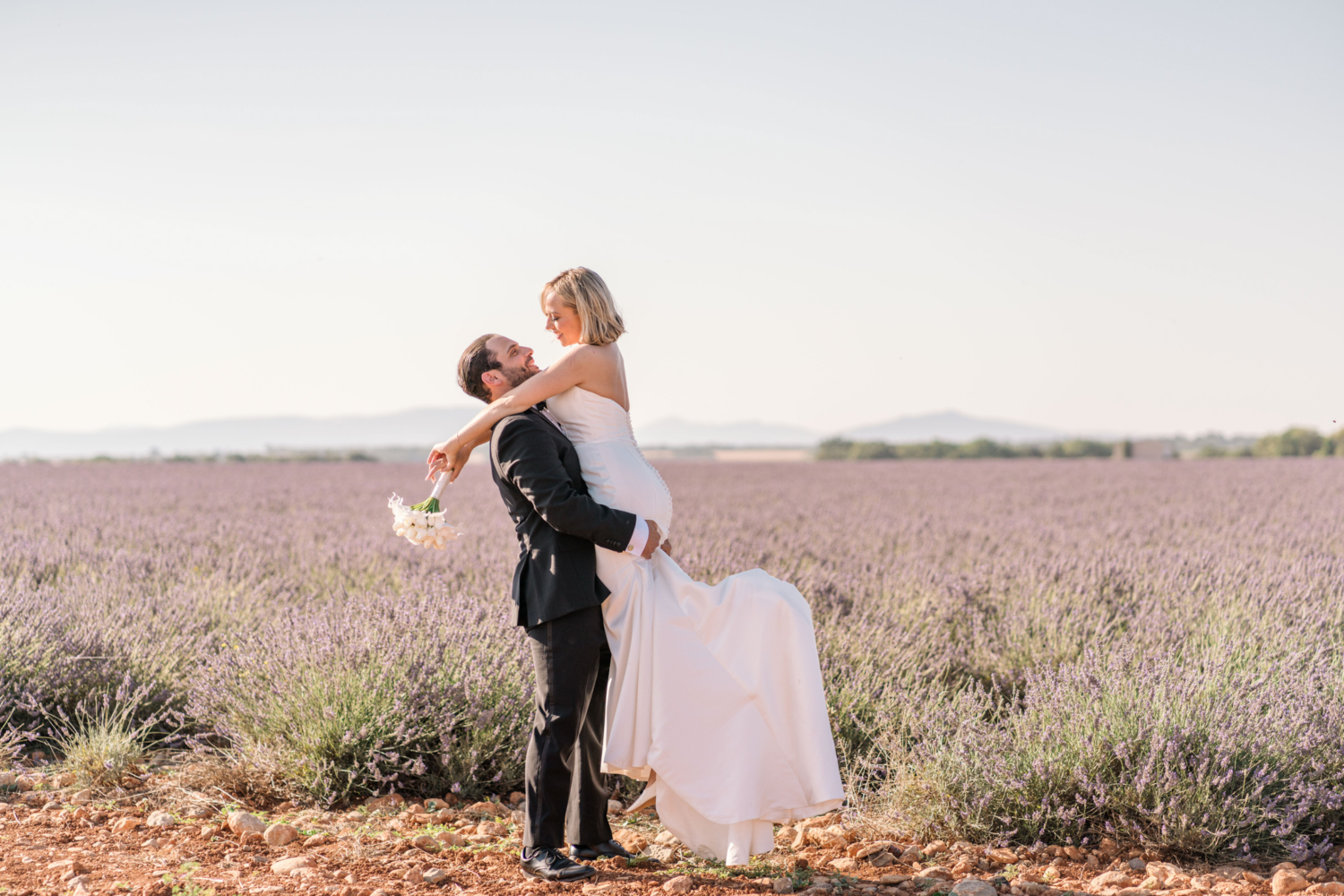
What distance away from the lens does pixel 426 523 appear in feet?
8.62

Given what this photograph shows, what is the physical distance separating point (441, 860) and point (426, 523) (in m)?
0.92

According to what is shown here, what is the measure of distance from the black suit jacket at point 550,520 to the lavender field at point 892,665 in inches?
35.9

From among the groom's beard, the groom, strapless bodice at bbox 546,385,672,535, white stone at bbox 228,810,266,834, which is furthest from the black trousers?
white stone at bbox 228,810,266,834

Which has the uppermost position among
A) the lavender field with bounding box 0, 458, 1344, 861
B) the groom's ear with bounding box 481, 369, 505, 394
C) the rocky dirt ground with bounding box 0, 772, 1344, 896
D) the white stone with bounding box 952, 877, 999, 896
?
the groom's ear with bounding box 481, 369, 505, 394

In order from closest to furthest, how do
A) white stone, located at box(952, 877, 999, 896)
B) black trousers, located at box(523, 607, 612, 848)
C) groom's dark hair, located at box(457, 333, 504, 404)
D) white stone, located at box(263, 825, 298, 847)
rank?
1. white stone, located at box(952, 877, 999, 896)
2. black trousers, located at box(523, 607, 612, 848)
3. groom's dark hair, located at box(457, 333, 504, 404)
4. white stone, located at box(263, 825, 298, 847)

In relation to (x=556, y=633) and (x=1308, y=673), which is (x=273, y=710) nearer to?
(x=556, y=633)

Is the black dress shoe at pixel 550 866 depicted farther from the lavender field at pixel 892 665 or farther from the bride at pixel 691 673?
the lavender field at pixel 892 665

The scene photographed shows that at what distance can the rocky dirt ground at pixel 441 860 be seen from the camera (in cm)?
243

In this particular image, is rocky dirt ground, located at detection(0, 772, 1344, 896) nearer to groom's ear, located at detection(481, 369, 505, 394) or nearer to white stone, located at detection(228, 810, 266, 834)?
white stone, located at detection(228, 810, 266, 834)

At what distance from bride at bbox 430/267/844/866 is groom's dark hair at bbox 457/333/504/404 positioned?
0.11 m

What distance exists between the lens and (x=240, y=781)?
3264mm

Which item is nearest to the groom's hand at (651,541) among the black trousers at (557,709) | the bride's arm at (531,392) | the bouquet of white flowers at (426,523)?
the black trousers at (557,709)

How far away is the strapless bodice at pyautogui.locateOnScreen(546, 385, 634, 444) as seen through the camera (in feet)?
8.45

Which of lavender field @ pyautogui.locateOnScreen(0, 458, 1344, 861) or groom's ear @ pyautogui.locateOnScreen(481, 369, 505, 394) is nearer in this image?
groom's ear @ pyautogui.locateOnScreen(481, 369, 505, 394)
